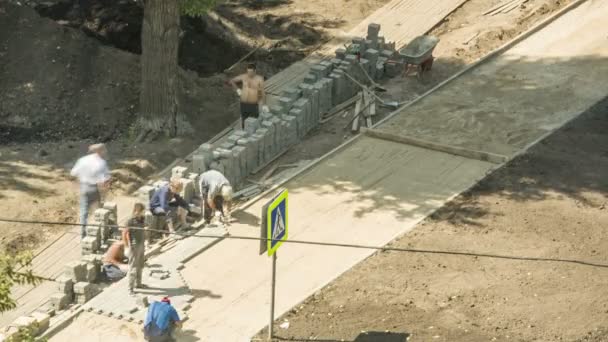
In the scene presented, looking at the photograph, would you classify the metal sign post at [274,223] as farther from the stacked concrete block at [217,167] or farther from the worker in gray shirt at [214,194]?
the stacked concrete block at [217,167]

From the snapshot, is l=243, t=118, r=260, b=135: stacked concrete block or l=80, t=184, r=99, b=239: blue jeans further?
l=243, t=118, r=260, b=135: stacked concrete block

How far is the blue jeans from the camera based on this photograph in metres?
19.4

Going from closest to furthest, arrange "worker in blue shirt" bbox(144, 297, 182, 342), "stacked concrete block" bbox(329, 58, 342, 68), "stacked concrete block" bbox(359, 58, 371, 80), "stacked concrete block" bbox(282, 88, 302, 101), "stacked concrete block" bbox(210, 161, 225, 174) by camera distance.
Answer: "worker in blue shirt" bbox(144, 297, 182, 342) < "stacked concrete block" bbox(210, 161, 225, 174) < "stacked concrete block" bbox(282, 88, 302, 101) < "stacked concrete block" bbox(329, 58, 342, 68) < "stacked concrete block" bbox(359, 58, 371, 80)

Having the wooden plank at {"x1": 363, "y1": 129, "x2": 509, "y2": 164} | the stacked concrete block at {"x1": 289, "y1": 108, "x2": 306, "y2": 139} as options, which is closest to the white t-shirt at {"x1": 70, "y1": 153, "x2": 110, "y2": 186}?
the stacked concrete block at {"x1": 289, "y1": 108, "x2": 306, "y2": 139}

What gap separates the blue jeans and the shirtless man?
454 cm

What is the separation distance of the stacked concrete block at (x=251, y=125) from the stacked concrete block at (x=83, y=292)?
561 centimetres

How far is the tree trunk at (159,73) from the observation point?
23578 mm

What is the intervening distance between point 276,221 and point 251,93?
23.8 feet

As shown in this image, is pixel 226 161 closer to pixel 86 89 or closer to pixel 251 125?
pixel 251 125

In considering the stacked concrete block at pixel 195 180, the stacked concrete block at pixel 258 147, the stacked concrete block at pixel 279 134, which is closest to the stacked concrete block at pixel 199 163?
the stacked concrete block at pixel 195 180

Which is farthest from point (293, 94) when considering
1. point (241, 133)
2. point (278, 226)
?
point (278, 226)

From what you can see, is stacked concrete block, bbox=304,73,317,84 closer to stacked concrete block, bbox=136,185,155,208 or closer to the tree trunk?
the tree trunk

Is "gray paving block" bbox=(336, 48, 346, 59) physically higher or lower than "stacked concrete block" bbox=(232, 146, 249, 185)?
higher

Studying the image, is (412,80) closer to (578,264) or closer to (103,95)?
(103,95)
